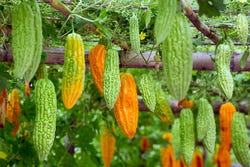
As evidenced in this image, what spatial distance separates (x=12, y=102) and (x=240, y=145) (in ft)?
4.28

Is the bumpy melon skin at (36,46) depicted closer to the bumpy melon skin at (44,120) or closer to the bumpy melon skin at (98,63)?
the bumpy melon skin at (44,120)

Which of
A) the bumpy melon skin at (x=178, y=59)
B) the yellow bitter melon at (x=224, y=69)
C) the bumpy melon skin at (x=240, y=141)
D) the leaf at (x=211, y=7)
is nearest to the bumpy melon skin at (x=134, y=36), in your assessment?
the yellow bitter melon at (x=224, y=69)

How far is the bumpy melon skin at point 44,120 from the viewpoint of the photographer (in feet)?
6.43

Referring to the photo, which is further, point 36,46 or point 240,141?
point 240,141

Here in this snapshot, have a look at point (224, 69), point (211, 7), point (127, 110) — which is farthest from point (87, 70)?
point (211, 7)

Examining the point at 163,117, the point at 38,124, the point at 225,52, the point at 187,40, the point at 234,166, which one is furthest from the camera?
the point at 234,166

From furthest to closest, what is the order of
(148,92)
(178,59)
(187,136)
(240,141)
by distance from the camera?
(240,141) < (187,136) < (148,92) < (178,59)

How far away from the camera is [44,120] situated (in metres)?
2.06

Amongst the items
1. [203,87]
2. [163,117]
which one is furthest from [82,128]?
[163,117]

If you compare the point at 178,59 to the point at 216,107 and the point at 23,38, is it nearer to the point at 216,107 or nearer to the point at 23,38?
the point at 23,38

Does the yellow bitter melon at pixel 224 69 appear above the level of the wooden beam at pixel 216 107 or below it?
above

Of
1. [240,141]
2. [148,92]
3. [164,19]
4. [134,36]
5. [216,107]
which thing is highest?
[164,19]

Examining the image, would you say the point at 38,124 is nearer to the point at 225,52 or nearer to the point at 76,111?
the point at 225,52

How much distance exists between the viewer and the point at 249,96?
4277 millimetres
